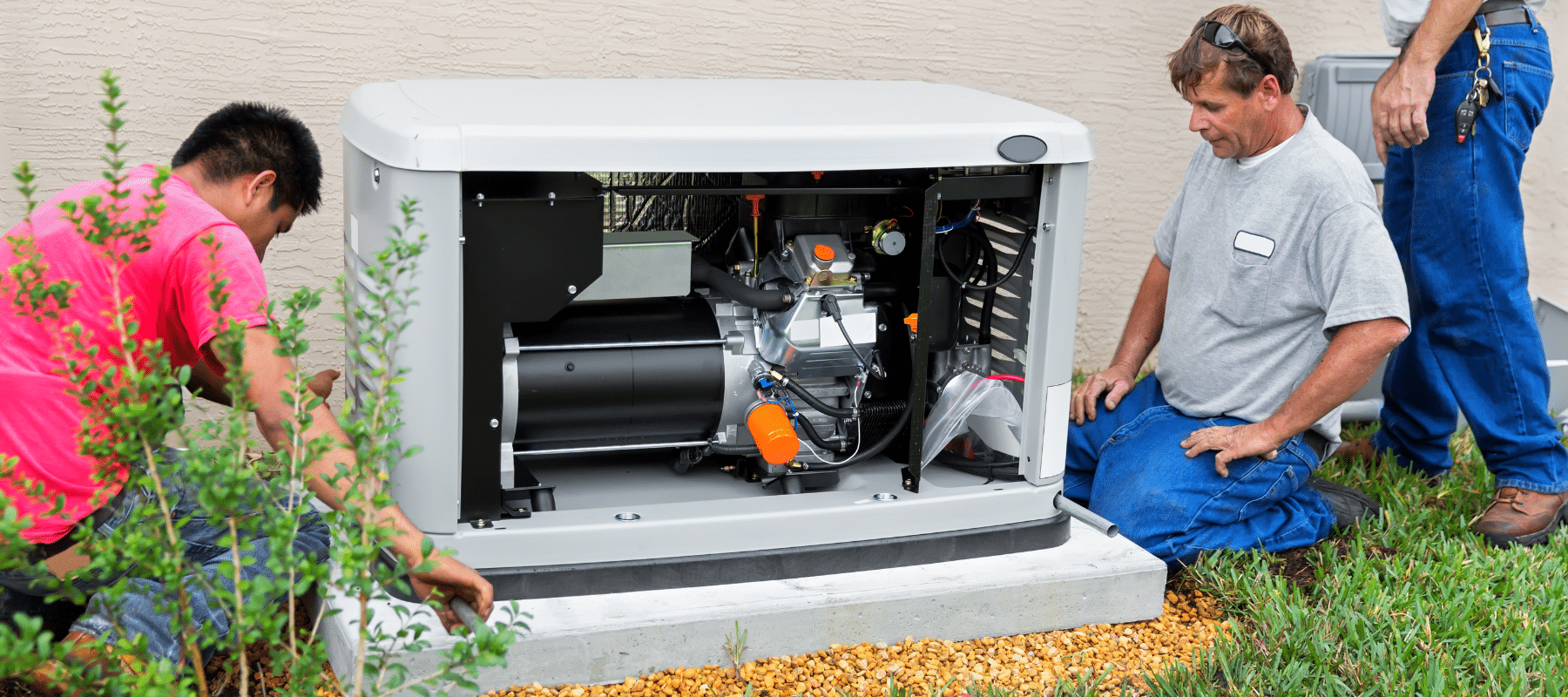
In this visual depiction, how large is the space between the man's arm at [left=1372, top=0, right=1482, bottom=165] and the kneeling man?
0.24m

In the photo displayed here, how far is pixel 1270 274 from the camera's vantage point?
2549mm

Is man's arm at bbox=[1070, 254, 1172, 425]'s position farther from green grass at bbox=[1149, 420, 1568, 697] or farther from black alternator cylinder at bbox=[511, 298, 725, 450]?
black alternator cylinder at bbox=[511, 298, 725, 450]

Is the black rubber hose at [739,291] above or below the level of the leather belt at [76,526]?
above

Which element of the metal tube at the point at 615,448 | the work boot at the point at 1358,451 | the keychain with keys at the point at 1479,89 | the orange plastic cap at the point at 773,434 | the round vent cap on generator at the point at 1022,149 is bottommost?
the work boot at the point at 1358,451

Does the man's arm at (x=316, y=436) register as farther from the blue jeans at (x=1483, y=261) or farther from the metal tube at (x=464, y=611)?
the blue jeans at (x=1483, y=261)

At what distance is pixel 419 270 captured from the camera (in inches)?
75.2

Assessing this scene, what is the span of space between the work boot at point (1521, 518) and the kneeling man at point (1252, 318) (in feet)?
0.95

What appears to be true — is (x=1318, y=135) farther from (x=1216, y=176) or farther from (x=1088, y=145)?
(x=1088, y=145)

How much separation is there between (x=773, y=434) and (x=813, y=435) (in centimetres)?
15

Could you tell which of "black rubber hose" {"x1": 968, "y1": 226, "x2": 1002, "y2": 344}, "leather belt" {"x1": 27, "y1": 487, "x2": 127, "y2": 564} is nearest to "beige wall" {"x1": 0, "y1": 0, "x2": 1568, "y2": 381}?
"black rubber hose" {"x1": 968, "y1": 226, "x2": 1002, "y2": 344}

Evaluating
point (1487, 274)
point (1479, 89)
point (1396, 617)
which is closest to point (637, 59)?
point (1479, 89)

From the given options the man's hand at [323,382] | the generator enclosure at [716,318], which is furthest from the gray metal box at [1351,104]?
the man's hand at [323,382]

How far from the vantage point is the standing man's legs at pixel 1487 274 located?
2682 millimetres

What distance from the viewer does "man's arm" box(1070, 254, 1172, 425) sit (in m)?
2.93
